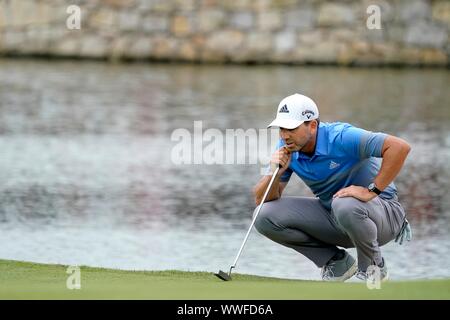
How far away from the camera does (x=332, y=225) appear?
27.7 ft

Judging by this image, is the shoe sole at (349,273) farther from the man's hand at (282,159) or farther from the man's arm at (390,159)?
the man's hand at (282,159)

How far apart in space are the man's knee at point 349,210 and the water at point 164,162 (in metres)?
1.36

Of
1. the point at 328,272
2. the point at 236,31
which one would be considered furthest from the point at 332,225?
the point at 236,31

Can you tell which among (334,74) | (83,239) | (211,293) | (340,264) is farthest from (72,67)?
(211,293)

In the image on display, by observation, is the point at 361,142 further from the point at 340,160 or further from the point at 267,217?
the point at 267,217

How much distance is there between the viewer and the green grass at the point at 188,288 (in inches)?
264

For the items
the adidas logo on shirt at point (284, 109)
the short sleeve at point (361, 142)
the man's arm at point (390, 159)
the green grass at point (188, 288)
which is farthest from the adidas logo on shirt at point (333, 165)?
the green grass at point (188, 288)

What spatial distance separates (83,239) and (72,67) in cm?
1310

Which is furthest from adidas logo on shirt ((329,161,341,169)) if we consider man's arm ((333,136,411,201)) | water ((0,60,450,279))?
water ((0,60,450,279))

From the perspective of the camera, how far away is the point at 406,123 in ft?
56.6

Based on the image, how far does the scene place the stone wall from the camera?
23.2 metres

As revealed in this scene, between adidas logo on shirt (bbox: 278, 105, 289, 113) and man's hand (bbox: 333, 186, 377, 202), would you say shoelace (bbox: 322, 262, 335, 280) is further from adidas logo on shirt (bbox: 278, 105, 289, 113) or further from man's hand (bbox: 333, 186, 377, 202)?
adidas logo on shirt (bbox: 278, 105, 289, 113)

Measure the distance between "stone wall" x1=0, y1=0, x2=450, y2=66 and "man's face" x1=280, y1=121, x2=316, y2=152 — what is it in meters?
15.0
